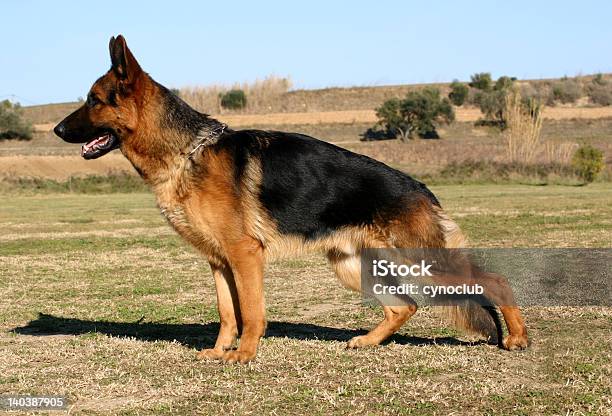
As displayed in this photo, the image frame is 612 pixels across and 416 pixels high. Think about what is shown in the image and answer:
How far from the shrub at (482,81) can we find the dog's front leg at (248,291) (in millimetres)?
92439

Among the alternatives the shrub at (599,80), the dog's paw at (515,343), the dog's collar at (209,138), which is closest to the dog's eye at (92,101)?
the dog's collar at (209,138)

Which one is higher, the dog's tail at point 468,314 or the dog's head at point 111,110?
the dog's head at point 111,110

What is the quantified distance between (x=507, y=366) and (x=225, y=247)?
8.30 ft

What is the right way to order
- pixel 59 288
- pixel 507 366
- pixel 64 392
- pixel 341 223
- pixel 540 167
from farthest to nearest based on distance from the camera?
pixel 540 167, pixel 59 288, pixel 341 223, pixel 507 366, pixel 64 392

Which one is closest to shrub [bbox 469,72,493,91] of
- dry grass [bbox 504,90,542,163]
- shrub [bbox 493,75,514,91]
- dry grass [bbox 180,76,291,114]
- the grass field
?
shrub [bbox 493,75,514,91]

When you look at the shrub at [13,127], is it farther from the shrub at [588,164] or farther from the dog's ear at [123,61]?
the dog's ear at [123,61]

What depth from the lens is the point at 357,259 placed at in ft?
23.8

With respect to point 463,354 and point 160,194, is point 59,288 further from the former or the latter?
point 463,354

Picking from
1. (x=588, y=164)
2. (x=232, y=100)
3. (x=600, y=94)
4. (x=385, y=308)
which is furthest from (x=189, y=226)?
(x=600, y=94)

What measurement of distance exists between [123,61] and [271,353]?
286 cm

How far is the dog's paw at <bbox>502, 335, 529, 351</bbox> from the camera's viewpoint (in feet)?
23.1

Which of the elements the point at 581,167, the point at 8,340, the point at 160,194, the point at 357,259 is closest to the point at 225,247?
the point at 160,194

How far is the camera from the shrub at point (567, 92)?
9375 centimetres

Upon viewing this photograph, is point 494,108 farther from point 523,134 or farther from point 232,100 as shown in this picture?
point 523,134
